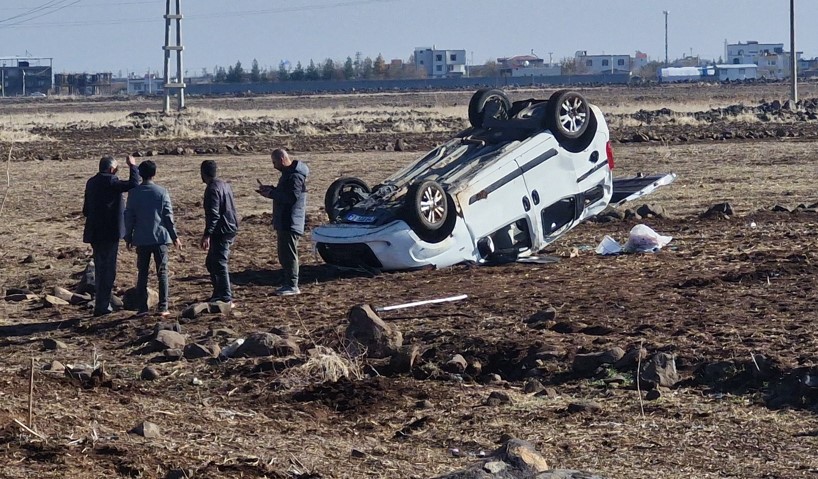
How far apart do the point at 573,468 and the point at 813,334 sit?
346 centimetres

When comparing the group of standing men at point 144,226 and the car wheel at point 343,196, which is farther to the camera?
the car wheel at point 343,196

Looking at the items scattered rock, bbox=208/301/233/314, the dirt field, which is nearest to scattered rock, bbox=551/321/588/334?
the dirt field

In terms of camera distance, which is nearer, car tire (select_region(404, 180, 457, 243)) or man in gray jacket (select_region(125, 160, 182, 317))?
man in gray jacket (select_region(125, 160, 182, 317))

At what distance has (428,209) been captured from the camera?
45.0ft

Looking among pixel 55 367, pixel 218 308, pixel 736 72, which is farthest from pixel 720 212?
pixel 736 72

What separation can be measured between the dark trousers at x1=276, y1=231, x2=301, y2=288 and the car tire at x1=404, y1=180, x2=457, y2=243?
4.04 feet

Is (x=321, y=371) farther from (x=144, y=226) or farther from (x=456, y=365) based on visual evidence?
(x=144, y=226)

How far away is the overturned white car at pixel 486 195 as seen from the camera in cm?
1393

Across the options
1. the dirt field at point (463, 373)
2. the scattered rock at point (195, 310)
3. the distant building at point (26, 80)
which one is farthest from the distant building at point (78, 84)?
the scattered rock at point (195, 310)

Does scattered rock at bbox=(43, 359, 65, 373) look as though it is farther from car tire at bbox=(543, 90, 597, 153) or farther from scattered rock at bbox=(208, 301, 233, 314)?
car tire at bbox=(543, 90, 597, 153)

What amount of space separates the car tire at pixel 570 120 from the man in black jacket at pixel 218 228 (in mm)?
4103

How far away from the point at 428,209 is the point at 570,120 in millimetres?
2481

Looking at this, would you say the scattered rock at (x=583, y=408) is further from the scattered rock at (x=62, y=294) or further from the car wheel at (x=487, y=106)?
the car wheel at (x=487, y=106)

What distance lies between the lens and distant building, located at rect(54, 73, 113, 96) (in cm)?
15209
